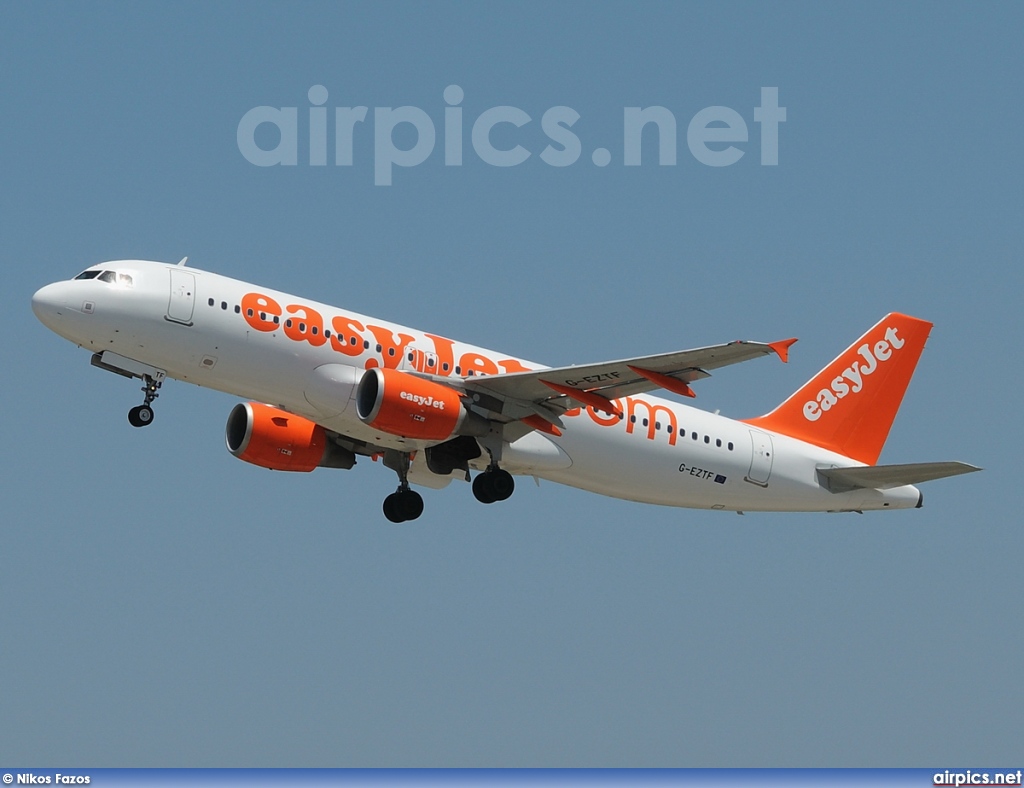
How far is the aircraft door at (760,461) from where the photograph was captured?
149 feet

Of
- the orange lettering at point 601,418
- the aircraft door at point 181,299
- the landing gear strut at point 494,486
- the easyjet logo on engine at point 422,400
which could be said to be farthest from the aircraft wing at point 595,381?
the aircraft door at point 181,299

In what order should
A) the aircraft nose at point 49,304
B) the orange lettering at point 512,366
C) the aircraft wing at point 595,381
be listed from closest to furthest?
1. the aircraft wing at point 595,381
2. the aircraft nose at point 49,304
3. the orange lettering at point 512,366

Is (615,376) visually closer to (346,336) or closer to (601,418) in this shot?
(601,418)

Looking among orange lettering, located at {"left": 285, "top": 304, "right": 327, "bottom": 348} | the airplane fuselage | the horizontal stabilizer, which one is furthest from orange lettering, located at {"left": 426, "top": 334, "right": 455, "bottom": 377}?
the horizontal stabilizer

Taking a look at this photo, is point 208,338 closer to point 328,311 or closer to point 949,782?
point 328,311

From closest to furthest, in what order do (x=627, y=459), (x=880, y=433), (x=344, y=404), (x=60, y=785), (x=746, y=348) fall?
(x=60, y=785), (x=746, y=348), (x=344, y=404), (x=627, y=459), (x=880, y=433)

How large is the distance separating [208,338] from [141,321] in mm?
1539

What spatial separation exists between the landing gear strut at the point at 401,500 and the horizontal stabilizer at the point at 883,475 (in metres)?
11.0

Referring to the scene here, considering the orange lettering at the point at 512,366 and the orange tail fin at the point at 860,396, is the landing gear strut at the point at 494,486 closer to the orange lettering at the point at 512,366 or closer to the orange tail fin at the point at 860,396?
the orange lettering at the point at 512,366

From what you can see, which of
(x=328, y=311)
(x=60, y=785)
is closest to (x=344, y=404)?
(x=328, y=311)

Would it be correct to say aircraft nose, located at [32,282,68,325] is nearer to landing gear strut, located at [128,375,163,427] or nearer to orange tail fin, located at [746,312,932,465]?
landing gear strut, located at [128,375,163,427]

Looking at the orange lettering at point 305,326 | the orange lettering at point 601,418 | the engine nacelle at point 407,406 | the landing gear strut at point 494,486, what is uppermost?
the orange lettering at point 305,326

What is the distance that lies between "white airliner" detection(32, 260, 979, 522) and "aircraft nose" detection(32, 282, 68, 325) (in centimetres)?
5

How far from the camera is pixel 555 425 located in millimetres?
41844
